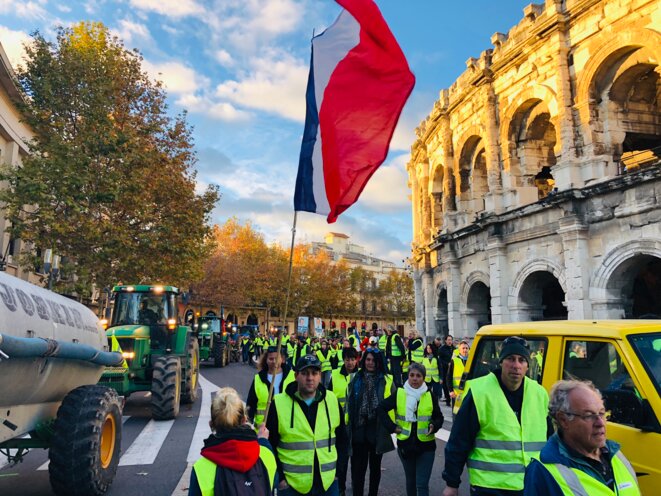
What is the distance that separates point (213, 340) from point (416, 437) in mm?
22360

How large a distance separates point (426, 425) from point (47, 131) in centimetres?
2089

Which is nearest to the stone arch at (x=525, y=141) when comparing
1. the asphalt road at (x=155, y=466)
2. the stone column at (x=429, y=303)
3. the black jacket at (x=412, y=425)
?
the stone column at (x=429, y=303)

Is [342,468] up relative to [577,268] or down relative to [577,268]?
down

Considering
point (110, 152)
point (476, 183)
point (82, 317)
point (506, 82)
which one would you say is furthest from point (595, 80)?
point (110, 152)

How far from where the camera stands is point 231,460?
273 cm

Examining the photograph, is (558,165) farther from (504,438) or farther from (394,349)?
(504,438)

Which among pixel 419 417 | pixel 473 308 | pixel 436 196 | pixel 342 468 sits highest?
pixel 436 196

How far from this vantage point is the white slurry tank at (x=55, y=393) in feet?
15.2

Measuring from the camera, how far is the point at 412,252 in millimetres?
29047

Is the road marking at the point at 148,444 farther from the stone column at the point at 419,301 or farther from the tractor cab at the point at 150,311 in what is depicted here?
the stone column at the point at 419,301

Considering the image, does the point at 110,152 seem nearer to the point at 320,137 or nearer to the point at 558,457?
the point at 320,137

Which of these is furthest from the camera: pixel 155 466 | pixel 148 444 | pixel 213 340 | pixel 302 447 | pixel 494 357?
pixel 213 340

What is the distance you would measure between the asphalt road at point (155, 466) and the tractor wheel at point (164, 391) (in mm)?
211

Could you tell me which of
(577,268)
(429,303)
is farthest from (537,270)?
(429,303)
